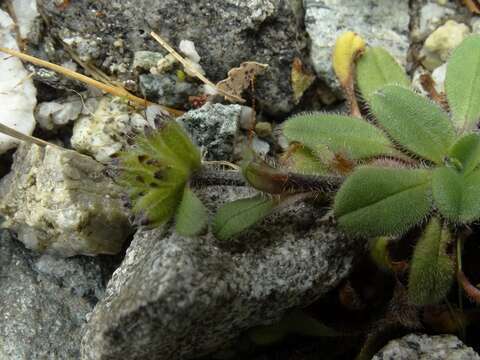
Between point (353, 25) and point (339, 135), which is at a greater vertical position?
point (353, 25)

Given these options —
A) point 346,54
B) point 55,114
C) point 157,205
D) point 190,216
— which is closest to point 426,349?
point 190,216

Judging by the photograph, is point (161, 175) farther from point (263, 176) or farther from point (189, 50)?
point (189, 50)

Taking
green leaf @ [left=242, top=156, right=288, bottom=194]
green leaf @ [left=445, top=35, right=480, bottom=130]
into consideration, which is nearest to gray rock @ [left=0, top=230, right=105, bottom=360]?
green leaf @ [left=242, top=156, right=288, bottom=194]

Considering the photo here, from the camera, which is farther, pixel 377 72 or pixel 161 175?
pixel 377 72

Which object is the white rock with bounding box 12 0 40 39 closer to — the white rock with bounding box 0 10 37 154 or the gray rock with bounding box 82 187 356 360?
the white rock with bounding box 0 10 37 154

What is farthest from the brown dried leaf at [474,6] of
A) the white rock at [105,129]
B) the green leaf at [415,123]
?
the white rock at [105,129]

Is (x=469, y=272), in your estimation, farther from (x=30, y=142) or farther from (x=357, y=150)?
(x=30, y=142)

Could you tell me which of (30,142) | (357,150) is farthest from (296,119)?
(30,142)
